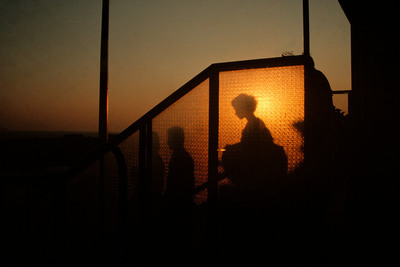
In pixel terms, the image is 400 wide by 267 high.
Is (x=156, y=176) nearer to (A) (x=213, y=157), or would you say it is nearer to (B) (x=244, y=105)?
(A) (x=213, y=157)

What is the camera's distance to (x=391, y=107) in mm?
4219

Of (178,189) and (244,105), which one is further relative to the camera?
(178,189)

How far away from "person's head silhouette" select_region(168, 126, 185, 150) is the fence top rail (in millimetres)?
310

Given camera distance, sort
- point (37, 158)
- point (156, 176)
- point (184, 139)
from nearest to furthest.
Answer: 1. point (184, 139)
2. point (156, 176)
3. point (37, 158)

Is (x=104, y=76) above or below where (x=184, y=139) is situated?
above

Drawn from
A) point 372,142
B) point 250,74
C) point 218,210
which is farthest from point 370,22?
point 218,210

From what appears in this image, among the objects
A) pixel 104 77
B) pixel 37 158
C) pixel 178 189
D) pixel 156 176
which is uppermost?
pixel 104 77

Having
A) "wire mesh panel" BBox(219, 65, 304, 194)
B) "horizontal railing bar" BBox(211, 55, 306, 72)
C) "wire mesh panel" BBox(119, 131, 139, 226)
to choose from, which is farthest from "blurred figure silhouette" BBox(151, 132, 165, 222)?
"horizontal railing bar" BBox(211, 55, 306, 72)

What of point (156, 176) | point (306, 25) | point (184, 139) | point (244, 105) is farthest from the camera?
point (306, 25)

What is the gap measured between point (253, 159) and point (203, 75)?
1.19 m

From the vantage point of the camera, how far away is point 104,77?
612 centimetres

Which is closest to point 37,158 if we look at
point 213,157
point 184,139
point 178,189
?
point 178,189

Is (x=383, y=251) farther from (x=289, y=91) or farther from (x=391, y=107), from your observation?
(x=289, y=91)

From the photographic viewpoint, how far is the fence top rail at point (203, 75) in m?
2.83
